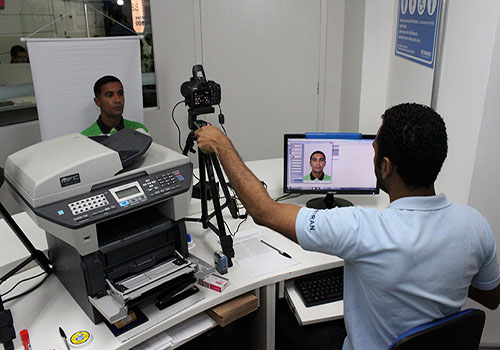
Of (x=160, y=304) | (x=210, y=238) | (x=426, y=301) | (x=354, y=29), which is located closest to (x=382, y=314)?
(x=426, y=301)

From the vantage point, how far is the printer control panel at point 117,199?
1257 mm

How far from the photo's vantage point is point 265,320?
1729 mm

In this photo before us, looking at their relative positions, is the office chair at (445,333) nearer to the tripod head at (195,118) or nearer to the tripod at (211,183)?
the tripod at (211,183)

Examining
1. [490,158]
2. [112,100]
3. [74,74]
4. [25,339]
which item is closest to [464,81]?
[490,158]

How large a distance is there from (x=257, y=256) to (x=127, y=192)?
61 centimetres

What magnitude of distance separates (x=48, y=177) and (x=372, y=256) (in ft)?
3.08

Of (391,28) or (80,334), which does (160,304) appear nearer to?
(80,334)

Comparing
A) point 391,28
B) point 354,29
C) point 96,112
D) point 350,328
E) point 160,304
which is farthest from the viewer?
point 354,29

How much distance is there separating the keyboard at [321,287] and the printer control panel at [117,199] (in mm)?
604

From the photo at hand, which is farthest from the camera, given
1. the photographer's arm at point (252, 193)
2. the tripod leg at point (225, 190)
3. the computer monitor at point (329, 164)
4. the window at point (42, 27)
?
the window at point (42, 27)

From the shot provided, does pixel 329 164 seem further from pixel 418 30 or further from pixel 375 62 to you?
pixel 375 62

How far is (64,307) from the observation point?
1455 millimetres

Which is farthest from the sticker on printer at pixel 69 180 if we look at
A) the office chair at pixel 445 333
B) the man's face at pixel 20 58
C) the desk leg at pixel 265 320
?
the man's face at pixel 20 58

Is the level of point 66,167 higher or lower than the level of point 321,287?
higher
